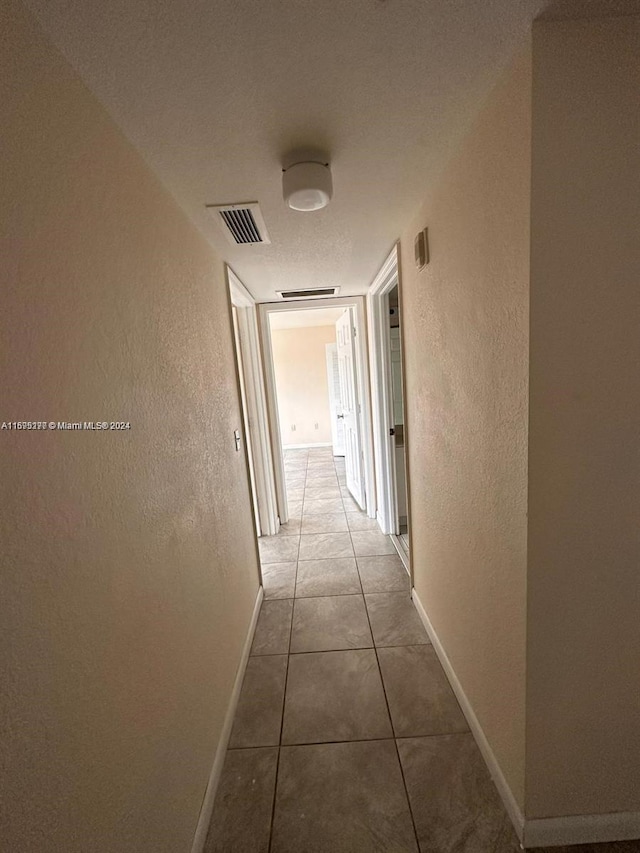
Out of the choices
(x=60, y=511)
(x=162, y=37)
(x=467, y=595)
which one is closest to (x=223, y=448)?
(x=60, y=511)

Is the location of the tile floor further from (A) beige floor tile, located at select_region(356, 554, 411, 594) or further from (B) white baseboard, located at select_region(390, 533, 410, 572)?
(B) white baseboard, located at select_region(390, 533, 410, 572)

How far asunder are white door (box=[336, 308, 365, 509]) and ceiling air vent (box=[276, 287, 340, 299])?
1.23 ft

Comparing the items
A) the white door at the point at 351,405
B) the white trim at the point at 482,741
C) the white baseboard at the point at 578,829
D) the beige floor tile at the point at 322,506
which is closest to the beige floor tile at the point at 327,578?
the white trim at the point at 482,741

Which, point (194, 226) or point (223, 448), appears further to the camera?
point (223, 448)

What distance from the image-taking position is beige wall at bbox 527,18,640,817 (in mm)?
762

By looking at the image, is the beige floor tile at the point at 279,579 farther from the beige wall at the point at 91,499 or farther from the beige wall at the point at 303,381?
the beige wall at the point at 303,381

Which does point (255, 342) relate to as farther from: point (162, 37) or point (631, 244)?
point (631, 244)

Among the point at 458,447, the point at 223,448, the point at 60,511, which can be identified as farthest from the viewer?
the point at 223,448

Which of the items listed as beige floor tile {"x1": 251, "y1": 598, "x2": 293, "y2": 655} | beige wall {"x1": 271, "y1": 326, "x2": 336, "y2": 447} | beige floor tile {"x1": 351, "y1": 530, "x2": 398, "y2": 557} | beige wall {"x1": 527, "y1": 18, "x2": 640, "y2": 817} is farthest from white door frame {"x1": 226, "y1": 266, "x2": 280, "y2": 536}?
beige wall {"x1": 271, "y1": 326, "x2": 336, "y2": 447}

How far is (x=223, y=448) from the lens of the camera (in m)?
1.81

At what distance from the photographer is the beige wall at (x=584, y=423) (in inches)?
30.0

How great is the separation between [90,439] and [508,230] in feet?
3.67

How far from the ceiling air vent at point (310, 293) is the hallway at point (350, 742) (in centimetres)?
226

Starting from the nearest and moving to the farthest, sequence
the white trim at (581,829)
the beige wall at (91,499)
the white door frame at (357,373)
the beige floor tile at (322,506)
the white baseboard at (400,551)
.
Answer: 1. the beige wall at (91,499)
2. the white trim at (581,829)
3. the white baseboard at (400,551)
4. the white door frame at (357,373)
5. the beige floor tile at (322,506)
